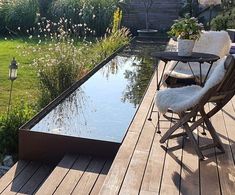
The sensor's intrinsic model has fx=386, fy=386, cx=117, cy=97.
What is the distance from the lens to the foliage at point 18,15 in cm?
1183

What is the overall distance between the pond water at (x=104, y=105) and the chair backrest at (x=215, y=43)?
99 cm

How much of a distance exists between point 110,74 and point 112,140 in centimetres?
279

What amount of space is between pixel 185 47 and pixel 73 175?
1.66m

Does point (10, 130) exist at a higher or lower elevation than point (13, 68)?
lower

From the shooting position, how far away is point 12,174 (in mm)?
3328

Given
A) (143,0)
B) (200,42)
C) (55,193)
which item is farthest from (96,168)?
(143,0)

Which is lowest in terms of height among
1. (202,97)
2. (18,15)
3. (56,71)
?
(56,71)

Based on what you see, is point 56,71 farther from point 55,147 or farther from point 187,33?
point 187,33

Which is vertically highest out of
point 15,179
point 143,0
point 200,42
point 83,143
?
point 143,0

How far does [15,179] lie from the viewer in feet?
10.6

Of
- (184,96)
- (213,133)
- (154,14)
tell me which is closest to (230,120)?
(213,133)

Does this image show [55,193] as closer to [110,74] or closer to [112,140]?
[112,140]

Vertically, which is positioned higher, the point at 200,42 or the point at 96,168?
the point at 200,42

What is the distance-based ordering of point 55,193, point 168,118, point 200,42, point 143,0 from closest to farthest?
point 55,193 < point 168,118 < point 200,42 < point 143,0
